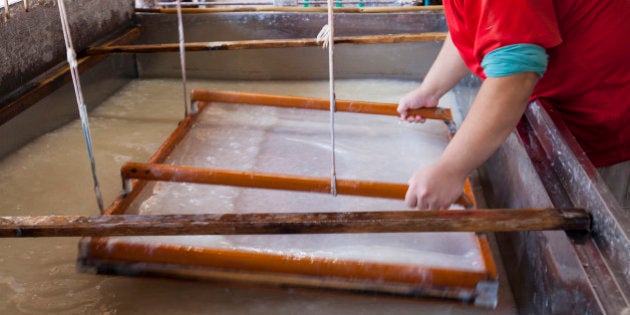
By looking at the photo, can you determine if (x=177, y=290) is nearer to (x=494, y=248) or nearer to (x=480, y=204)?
(x=494, y=248)

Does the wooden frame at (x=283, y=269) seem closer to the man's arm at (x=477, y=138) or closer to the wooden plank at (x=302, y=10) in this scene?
the man's arm at (x=477, y=138)

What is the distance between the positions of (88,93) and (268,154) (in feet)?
4.83

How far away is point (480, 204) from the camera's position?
2389 millimetres

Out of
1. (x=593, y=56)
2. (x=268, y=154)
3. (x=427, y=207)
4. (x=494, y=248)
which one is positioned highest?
(x=593, y=56)

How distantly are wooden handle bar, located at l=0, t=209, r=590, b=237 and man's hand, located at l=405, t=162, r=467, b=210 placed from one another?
72 mm

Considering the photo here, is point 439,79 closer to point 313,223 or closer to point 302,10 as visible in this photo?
point 313,223

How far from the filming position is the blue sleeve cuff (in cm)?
119

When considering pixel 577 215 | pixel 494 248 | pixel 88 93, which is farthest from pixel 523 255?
pixel 88 93

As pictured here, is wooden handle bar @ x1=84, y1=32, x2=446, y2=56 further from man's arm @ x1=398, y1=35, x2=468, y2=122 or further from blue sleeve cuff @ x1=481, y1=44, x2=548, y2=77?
blue sleeve cuff @ x1=481, y1=44, x2=548, y2=77

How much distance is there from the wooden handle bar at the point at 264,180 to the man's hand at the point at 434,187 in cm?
58

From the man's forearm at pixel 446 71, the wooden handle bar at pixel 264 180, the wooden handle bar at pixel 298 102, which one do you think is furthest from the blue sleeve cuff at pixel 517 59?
the wooden handle bar at pixel 298 102

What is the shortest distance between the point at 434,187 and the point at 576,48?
555 mm

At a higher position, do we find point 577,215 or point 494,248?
point 577,215

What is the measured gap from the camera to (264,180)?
194cm
